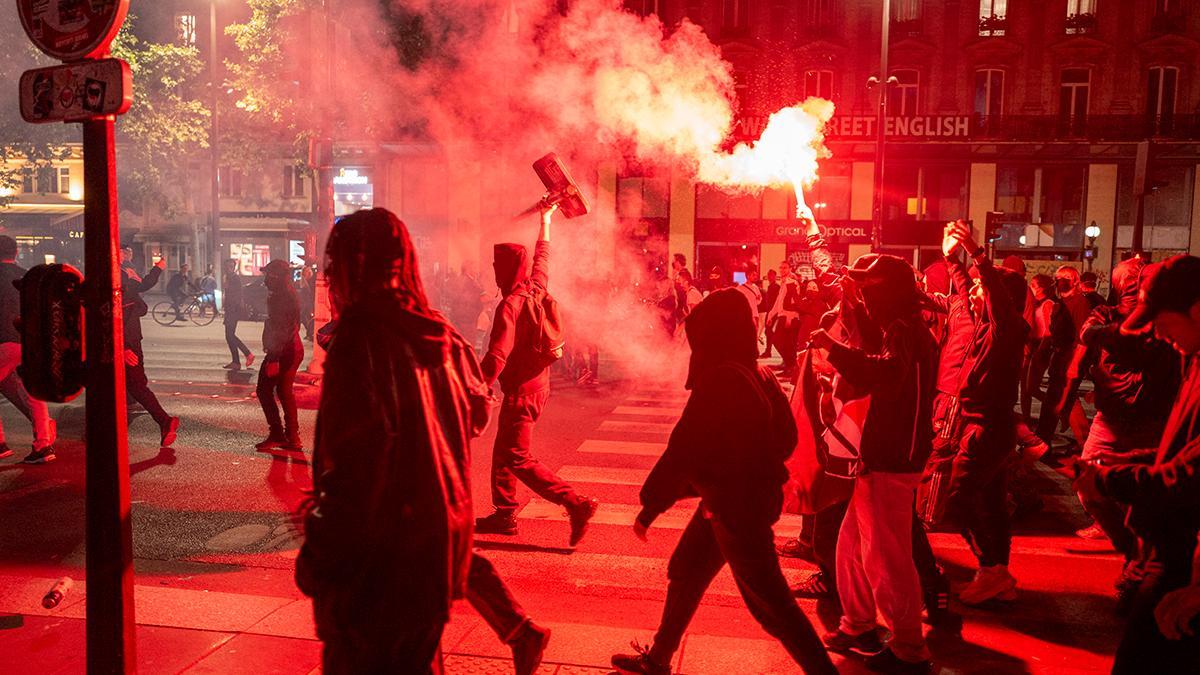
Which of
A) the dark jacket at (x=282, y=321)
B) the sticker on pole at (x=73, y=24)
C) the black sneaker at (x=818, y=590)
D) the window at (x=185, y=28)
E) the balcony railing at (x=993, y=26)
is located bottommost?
the black sneaker at (x=818, y=590)

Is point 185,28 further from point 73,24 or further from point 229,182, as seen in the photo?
point 73,24

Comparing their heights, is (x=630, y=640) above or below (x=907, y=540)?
below

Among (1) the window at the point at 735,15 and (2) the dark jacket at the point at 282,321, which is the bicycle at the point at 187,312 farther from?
(1) the window at the point at 735,15

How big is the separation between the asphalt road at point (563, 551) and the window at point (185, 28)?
119ft

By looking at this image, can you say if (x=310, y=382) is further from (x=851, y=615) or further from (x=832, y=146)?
(x=832, y=146)

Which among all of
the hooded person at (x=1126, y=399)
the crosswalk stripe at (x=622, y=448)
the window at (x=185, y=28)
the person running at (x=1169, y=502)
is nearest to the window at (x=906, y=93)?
the crosswalk stripe at (x=622, y=448)

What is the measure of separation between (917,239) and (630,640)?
31262 millimetres

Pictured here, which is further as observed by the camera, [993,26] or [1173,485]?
[993,26]

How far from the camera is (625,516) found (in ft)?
21.2

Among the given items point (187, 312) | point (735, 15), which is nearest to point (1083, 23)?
point (735, 15)

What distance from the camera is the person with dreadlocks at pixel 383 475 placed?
7.41 feet

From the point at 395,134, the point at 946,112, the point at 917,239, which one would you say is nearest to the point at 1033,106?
the point at 946,112

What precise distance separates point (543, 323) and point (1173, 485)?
146 inches

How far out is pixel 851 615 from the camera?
13.3 ft
